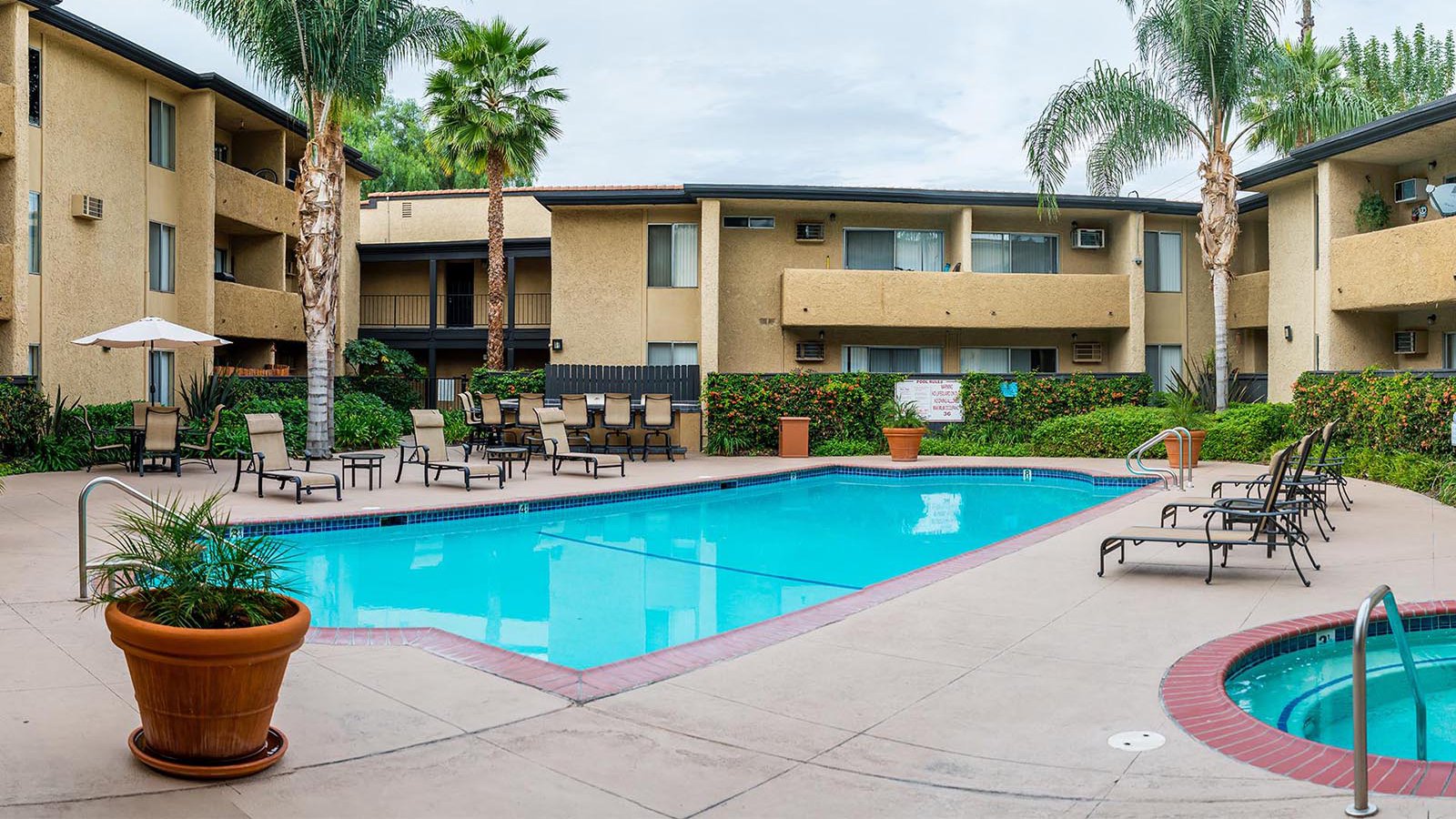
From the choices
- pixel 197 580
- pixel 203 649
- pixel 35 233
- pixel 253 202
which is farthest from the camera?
pixel 253 202

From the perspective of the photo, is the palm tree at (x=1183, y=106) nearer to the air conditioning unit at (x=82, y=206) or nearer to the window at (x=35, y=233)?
the air conditioning unit at (x=82, y=206)

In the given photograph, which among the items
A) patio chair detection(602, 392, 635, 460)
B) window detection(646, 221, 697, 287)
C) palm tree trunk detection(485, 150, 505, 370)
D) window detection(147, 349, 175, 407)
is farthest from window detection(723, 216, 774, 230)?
window detection(147, 349, 175, 407)

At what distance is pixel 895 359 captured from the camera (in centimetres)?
2467

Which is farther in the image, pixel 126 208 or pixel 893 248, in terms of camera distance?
pixel 893 248

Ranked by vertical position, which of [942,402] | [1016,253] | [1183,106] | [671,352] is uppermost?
[1183,106]

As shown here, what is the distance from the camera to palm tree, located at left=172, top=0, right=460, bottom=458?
17.4m

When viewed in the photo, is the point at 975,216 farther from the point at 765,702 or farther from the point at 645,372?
the point at 765,702

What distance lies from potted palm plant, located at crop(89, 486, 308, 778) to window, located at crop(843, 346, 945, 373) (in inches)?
823

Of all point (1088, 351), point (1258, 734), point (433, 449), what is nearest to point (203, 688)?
point (1258, 734)

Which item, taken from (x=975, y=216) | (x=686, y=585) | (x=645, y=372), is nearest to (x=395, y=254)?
(x=645, y=372)

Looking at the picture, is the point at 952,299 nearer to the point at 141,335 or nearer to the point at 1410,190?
Result: the point at 1410,190

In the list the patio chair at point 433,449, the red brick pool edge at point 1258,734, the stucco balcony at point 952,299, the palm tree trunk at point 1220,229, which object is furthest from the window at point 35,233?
the palm tree trunk at point 1220,229

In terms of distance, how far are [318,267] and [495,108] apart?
26.5ft

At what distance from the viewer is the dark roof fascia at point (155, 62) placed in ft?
57.6
